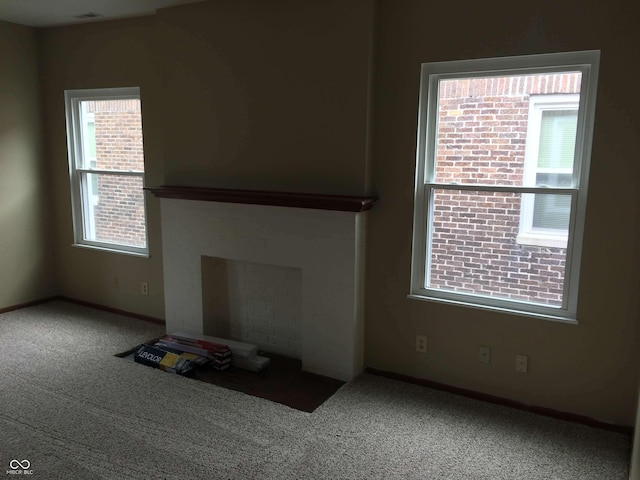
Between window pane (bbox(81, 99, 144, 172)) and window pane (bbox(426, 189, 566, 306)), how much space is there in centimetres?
264

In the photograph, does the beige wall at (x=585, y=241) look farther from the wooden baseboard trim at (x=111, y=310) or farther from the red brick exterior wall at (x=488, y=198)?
the wooden baseboard trim at (x=111, y=310)

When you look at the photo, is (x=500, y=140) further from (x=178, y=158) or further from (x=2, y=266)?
(x=2, y=266)

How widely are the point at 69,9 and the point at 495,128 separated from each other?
10.8 feet

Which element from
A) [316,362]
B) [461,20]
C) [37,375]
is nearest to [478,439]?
[316,362]

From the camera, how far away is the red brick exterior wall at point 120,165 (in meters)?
4.35

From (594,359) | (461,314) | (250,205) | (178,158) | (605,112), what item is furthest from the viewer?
(178,158)

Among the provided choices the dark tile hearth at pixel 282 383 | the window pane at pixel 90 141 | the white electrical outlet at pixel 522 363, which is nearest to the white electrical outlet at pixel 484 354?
the white electrical outlet at pixel 522 363

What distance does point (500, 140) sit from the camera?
2.97m

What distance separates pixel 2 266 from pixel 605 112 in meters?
4.88

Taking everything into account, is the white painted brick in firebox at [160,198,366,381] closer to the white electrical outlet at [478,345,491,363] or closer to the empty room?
the empty room

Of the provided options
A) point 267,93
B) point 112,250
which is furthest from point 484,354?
point 112,250

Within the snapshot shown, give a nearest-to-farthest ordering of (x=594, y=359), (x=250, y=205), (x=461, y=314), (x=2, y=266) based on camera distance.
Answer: (x=594, y=359) < (x=461, y=314) < (x=250, y=205) < (x=2, y=266)

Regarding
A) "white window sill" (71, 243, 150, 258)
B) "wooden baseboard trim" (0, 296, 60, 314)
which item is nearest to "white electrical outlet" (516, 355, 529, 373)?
"white window sill" (71, 243, 150, 258)

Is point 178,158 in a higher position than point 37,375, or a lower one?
higher
